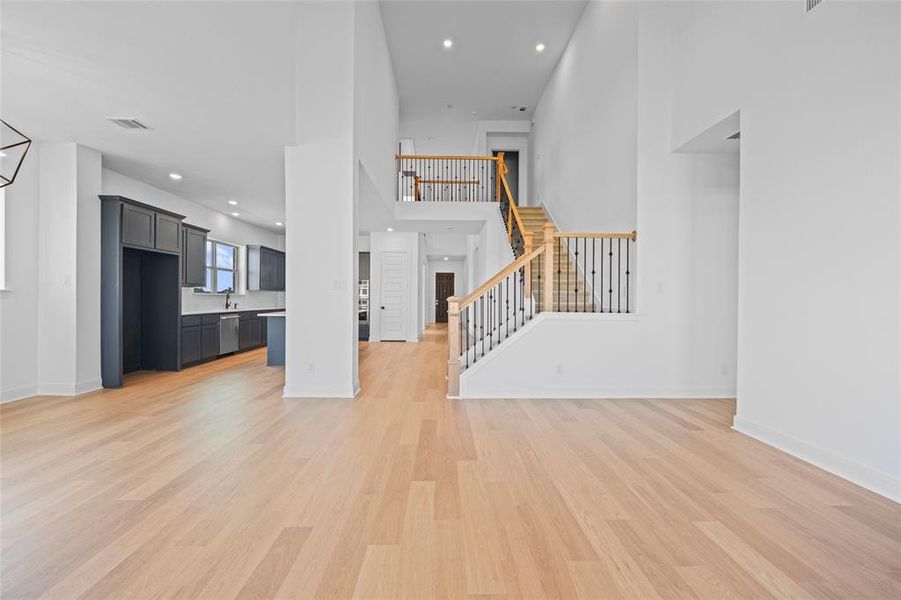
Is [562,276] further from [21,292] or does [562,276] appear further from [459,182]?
[21,292]

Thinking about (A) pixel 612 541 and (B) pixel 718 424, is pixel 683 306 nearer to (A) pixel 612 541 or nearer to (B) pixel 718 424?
(B) pixel 718 424

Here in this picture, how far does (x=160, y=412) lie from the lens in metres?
4.40

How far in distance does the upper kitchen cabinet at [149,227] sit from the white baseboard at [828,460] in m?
7.31

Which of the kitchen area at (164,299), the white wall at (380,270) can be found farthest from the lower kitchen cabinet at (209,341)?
the white wall at (380,270)

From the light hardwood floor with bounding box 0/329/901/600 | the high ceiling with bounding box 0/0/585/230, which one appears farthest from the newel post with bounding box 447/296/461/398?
the high ceiling with bounding box 0/0/585/230

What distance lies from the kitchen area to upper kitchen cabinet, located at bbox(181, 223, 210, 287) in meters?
0.02

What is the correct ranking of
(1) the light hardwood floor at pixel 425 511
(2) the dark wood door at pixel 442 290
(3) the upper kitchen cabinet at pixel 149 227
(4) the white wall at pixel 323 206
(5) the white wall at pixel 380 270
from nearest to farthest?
1. (1) the light hardwood floor at pixel 425 511
2. (4) the white wall at pixel 323 206
3. (3) the upper kitchen cabinet at pixel 149 227
4. (5) the white wall at pixel 380 270
5. (2) the dark wood door at pixel 442 290

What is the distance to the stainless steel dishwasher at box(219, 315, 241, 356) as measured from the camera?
825cm

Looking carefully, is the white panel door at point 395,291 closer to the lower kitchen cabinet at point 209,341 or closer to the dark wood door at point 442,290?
the lower kitchen cabinet at point 209,341

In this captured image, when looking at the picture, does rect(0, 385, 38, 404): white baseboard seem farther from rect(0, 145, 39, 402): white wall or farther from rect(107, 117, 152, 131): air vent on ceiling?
rect(107, 117, 152, 131): air vent on ceiling

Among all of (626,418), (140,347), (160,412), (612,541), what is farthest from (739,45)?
(140,347)

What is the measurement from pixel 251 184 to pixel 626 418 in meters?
6.48

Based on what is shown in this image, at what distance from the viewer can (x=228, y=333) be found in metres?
8.52

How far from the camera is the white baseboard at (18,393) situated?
15.7ft
